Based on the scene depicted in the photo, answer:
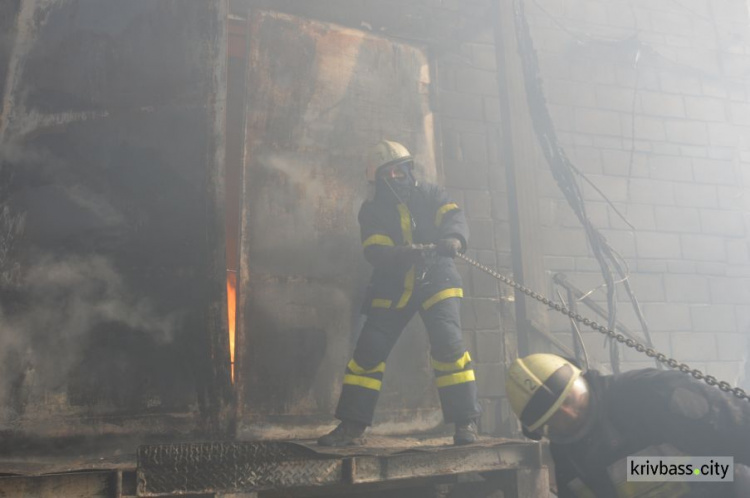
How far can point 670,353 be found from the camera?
5.61 metres

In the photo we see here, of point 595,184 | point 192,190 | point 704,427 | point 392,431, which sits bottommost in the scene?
point 392,431

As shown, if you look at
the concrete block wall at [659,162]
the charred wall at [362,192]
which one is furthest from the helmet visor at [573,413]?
the concrete block wall at [659,162]

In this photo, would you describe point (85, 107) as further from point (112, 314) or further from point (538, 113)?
point (538, 113)

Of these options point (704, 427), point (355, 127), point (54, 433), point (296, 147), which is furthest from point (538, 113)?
point (54, 433)

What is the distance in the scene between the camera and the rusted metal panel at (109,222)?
329 cm

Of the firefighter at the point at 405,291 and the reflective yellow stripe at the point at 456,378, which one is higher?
the firefighter at the point at 405,291

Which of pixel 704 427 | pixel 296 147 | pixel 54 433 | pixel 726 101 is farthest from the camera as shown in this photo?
pixel 726 101

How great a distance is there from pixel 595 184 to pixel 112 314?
→ 471 centimetres

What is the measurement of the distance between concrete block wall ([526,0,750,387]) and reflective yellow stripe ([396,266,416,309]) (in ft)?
7.32

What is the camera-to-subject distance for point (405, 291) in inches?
141

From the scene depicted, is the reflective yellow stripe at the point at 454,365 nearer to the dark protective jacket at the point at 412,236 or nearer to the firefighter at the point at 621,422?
the dark protective jacket at the point at 412,236

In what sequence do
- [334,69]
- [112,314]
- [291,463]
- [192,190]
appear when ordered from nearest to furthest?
[291,463] → [112,314] → [192,190] → [334,69]

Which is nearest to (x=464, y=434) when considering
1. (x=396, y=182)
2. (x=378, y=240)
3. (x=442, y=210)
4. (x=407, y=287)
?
(x=407, y=287)

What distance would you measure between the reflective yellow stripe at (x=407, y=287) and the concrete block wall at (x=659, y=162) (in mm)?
2232
